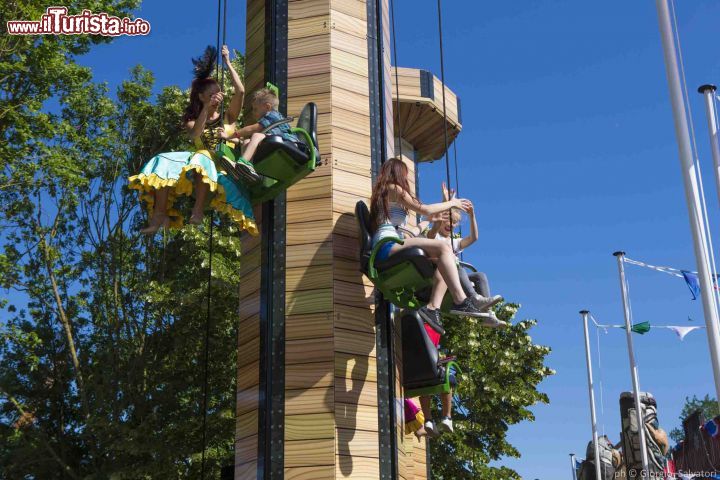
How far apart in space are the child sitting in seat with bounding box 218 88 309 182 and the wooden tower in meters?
0.60

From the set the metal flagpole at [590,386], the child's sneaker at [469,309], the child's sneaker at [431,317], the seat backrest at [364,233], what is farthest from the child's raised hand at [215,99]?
the metal flagpole at [590,386]

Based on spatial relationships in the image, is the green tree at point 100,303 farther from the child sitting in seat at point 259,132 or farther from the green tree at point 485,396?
the child sitting in seat at point 259,132

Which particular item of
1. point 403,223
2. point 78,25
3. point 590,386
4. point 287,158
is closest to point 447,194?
point 403,223

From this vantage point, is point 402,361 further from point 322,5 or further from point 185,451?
point 185,451

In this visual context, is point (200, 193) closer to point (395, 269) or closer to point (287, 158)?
point (287, 158)

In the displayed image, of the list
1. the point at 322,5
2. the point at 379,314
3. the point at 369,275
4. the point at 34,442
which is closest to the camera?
the point at 369,275

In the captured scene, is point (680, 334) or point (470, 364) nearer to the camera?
point (470, 364)

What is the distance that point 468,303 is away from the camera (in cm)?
663

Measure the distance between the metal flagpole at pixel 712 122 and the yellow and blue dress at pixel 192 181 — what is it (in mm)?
4124

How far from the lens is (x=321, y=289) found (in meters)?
6.74

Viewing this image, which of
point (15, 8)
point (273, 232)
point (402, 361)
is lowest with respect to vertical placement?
point (402, 361)

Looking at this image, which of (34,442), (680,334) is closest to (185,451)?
(34,442)

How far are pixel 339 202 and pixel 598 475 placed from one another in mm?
15141

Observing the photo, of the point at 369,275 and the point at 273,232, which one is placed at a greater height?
the point at 273,232
